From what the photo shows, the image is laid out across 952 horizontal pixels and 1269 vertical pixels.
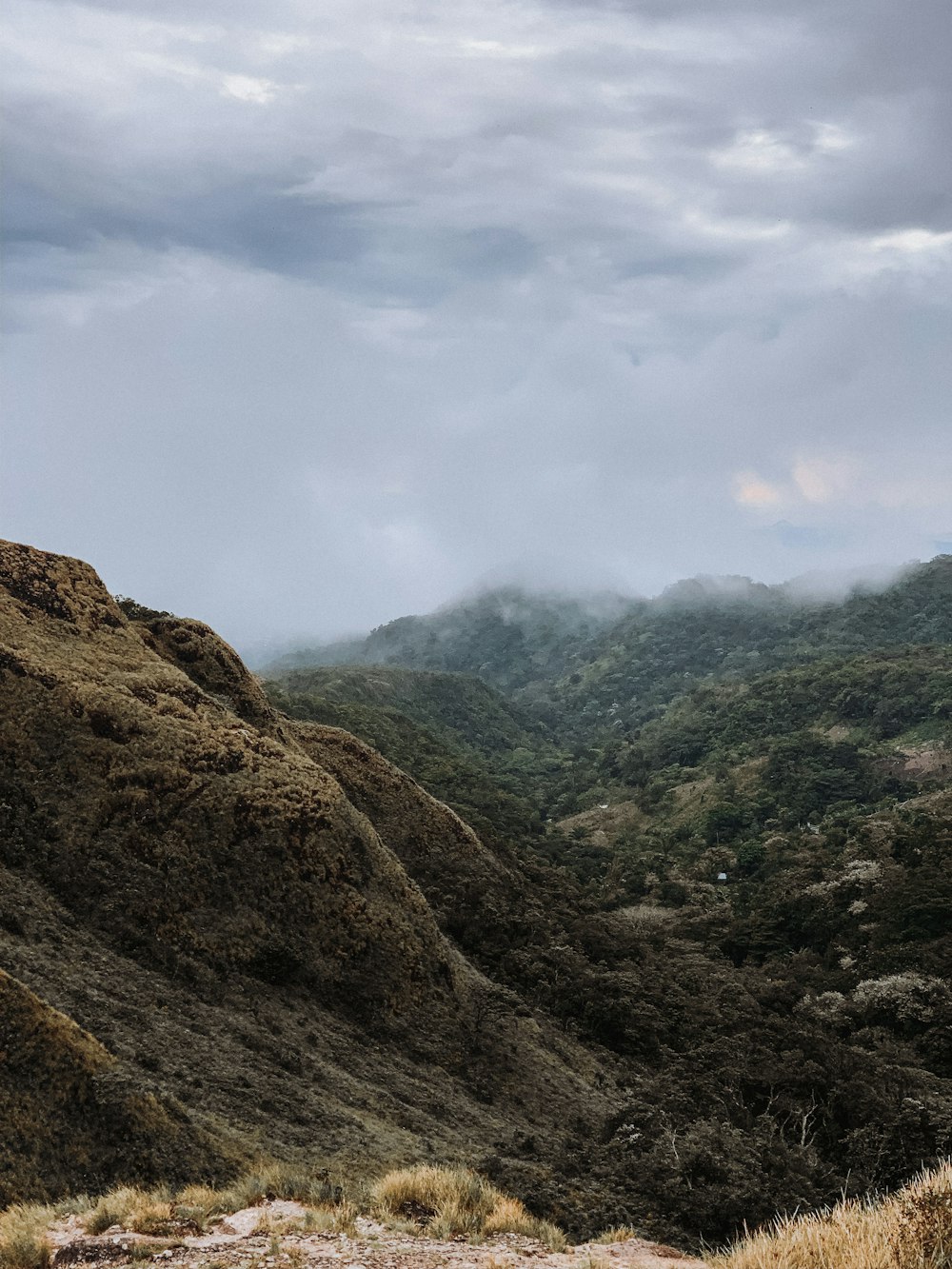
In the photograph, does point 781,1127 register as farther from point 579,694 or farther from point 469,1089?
point 579,694

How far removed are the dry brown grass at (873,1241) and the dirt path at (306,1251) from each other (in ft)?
5.78

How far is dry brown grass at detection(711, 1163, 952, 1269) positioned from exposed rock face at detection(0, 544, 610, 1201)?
768 cm

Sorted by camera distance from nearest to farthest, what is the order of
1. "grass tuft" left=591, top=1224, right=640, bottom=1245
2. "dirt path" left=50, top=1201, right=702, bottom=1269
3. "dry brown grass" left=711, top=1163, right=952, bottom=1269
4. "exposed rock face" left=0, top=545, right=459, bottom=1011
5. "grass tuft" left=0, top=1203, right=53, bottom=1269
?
"dry brown grass" left=711, top=1163, right=952, bottom=1269
"dirt path" left=50, top=1201, right=702, bottom=1269
"grass tuft" left=0, top=1203, right=53, bottom=1269
"grass tuft" left=591, top=1224, right=640, bottom=1245
"exposed rock face" left=0, top=545, right=459, bottom=1011

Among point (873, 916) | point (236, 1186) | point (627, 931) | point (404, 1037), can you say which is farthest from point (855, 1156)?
point (873, 916)

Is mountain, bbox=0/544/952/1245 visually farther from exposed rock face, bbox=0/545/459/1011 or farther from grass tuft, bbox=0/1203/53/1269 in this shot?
grass tuft, bbox=0/1203/53/1269

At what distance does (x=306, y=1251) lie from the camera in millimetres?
9180

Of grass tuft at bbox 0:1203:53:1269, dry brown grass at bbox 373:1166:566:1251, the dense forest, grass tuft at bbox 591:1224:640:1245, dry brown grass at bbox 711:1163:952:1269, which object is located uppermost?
dry brown grass at bbox 711:1163:952:1269

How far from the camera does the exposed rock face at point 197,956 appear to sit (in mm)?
13141

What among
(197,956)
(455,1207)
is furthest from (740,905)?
(455,1207)

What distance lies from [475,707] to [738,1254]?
14748 centimetres

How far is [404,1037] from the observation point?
21.4 meters

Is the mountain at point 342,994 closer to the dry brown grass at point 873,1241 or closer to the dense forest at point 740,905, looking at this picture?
the dense forest at point 740,905

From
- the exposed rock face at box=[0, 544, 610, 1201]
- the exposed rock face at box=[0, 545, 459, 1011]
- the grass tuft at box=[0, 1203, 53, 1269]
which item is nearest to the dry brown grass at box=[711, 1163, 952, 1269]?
the grass tuft at box=[0, 1203, 53, 1269]

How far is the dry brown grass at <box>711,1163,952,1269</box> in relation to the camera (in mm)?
7406
